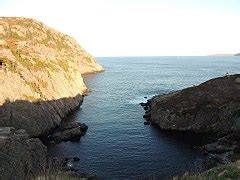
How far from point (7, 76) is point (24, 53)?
63.7 feet

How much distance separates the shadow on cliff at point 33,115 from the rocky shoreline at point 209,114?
27875 millimetres

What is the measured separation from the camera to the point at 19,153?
5988 centimetres

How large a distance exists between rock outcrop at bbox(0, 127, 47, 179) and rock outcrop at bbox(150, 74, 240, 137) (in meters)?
40.2

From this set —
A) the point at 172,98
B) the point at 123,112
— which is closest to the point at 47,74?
the point at 123,112

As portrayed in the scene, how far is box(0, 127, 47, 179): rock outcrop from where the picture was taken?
54.5 metres

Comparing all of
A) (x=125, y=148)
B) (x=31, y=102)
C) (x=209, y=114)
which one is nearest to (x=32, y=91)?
(x=31, y=102)

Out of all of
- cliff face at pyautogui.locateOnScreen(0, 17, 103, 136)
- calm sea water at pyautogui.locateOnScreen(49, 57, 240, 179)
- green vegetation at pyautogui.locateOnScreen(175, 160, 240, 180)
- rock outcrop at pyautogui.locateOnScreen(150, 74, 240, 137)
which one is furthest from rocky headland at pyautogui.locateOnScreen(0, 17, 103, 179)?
green vegetation at pyautogui.locateOnScreen(175, 160, 240, 180)

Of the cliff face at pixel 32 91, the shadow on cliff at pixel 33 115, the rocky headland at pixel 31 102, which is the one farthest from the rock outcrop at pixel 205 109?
the cliff face at pixel 32 91

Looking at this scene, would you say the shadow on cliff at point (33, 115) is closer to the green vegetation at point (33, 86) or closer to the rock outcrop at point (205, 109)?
the green vegetation at point (33, 86)

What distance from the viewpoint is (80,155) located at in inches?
2790

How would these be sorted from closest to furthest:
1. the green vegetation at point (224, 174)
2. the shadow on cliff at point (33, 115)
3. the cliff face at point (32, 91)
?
the green vegetation at point (224, 174) → the shadow on cliff at point (33, 115) → the cliff face at point (32, 91)

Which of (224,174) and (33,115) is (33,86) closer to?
(33,115)

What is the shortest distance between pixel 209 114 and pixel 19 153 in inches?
2165

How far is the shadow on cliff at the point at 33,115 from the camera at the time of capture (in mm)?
85062
